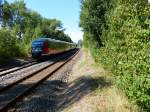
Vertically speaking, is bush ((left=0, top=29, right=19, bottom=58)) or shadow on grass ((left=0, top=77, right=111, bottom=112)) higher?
bush ((left=0, top=29, right=19, bottom=58))

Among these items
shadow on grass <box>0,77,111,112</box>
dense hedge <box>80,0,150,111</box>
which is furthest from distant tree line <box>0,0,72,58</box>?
dense hedge <box>80,0,150,111</box>

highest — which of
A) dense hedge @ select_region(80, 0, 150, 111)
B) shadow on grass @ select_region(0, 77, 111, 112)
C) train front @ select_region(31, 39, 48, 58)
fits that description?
dense hedge @ select_region(80, 0, 150, 111)

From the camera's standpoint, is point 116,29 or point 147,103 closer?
point 147,103

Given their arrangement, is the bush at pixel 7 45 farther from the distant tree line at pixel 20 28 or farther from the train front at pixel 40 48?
the train front at pixel 40 48

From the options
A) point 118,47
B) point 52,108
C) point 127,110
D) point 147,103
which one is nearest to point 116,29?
point 118,47

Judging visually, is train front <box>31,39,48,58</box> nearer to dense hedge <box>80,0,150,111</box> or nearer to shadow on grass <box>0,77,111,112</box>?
shadow on grass <box>0,77,111,112</box>

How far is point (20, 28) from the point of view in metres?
126

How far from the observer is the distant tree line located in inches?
1933

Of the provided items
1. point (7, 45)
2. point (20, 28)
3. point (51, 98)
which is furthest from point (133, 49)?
point (20, 28)

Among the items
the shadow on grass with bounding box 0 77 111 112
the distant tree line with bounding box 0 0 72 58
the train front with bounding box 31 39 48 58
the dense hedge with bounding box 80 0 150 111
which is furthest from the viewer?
the distant tree line with bounding box 0 0 72 58

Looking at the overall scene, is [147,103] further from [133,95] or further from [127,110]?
[127,110]

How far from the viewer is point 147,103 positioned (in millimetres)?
8398

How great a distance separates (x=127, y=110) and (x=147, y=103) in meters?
1.99

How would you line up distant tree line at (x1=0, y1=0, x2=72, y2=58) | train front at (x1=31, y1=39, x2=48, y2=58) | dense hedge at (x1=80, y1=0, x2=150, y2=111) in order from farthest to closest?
distant tree line at (x1=0, y1=0, x2=72, y2=58), train front at (x1=31, y1=39, x2=48, y2=58), dense hedge at (x1=80, y1=0, x2=150, y2=111)
